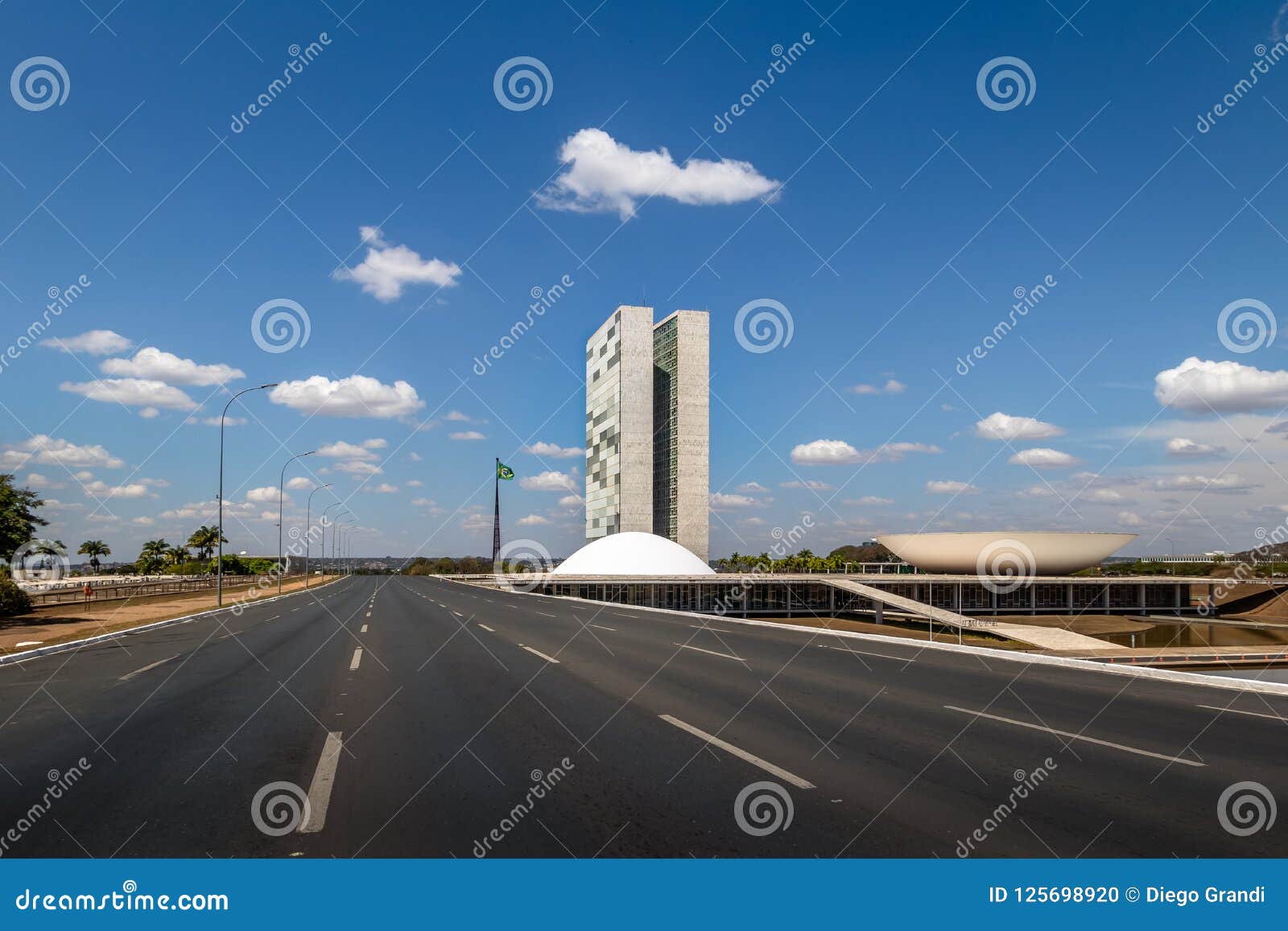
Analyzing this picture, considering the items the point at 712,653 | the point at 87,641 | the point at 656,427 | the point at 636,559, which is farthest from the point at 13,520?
the point at 656,427

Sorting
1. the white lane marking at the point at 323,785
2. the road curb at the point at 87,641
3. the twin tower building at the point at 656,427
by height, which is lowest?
the road curb at the point at 87,641

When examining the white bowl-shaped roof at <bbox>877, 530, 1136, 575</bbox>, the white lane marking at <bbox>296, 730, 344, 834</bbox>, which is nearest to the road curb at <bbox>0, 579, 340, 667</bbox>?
the white lane marking at <bbox>296, 730, 344, 834</bbox>

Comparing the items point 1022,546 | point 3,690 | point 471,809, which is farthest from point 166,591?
point 1022,546

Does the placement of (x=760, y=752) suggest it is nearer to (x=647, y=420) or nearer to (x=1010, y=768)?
(x=1010, y=768)

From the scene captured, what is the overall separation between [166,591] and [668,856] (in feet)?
239

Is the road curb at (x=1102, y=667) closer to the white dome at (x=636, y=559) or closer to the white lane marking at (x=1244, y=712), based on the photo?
the white lane marking at (x=1244, y=712)

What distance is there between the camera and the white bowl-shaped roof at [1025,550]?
8844 centimetres

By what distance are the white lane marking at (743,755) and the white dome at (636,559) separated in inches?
2972

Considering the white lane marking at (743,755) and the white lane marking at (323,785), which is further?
the white lane marking at (743,755)

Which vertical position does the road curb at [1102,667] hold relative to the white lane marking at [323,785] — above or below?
below

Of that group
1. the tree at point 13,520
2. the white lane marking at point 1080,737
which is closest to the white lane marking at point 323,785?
the white lane marking at point 1080,737

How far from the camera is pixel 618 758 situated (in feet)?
28.4

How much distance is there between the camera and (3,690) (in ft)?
46.4

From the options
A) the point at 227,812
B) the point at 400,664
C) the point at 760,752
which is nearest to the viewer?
the point at 227,812
